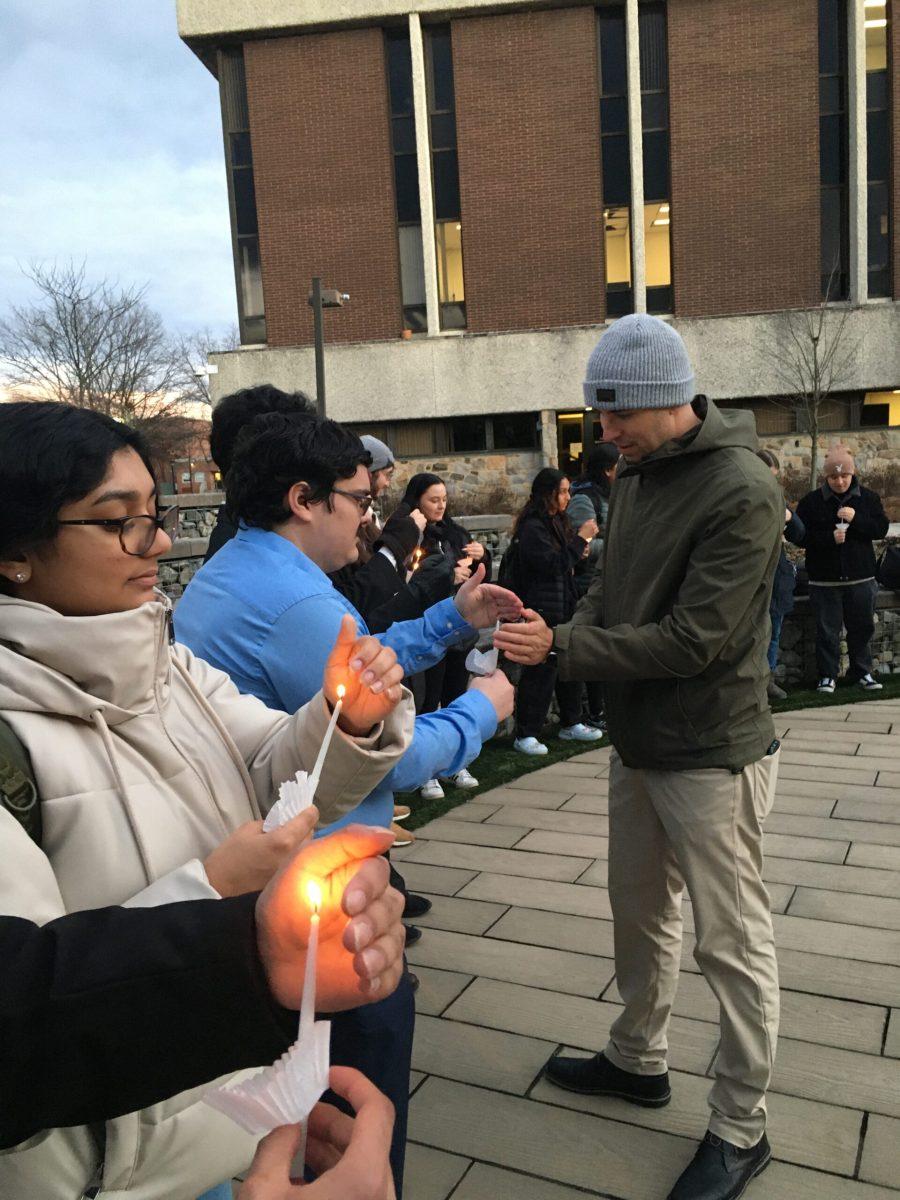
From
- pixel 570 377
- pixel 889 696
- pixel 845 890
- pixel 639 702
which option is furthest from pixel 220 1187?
pixel 570 377

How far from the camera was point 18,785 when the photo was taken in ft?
3.58

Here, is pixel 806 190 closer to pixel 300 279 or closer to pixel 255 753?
pixel 300 279

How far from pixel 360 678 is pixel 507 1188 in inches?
68.0

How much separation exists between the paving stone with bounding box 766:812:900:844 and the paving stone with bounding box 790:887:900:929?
685 millimetres

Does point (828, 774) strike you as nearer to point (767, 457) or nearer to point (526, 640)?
point (767, 457)

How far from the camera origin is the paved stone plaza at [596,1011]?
8.16 ft

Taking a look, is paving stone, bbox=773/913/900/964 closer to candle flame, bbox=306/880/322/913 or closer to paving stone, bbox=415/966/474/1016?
paving stone, bbox=415/966/474/1016

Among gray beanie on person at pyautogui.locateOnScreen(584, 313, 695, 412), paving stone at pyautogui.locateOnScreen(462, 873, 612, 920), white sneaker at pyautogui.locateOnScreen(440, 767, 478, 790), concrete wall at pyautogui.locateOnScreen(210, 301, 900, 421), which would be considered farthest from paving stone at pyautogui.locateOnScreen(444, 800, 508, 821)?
concrete wall at pyautogui.locateOnScreen(210, 301, 900, 421)

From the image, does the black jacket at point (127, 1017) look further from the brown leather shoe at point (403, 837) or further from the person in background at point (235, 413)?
the brown leather shoe at point (403, 837)

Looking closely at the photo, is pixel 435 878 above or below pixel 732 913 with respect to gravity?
below

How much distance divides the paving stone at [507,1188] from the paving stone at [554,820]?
8.23ft

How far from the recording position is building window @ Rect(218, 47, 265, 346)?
72.4 feet

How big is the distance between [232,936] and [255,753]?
0.80 metres

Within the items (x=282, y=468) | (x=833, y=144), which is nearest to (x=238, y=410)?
(x=282, y=468)
